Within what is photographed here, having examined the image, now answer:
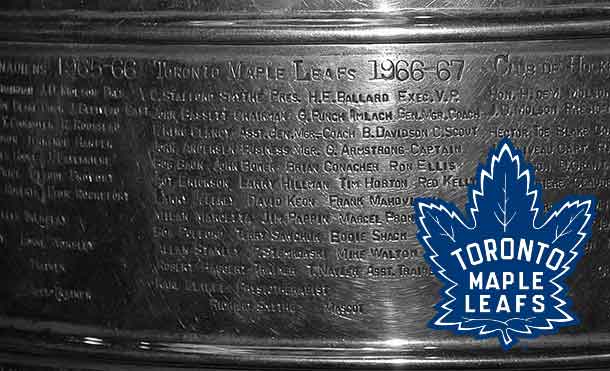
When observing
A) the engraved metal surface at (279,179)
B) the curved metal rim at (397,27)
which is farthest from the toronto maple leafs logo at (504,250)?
the curved metal rim at (397,27)

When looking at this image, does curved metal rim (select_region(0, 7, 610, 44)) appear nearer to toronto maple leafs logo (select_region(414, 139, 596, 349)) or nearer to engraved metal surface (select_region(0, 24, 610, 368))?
engraved metal surface (select_region(0, 24, 610, 368))

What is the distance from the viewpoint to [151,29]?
5.01ft

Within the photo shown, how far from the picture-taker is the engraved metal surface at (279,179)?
1495 mm

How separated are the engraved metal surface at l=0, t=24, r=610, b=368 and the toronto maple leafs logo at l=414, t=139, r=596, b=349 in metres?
0.02

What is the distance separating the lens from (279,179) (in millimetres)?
1529

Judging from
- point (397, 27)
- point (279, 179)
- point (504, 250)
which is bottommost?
point (504, 250)

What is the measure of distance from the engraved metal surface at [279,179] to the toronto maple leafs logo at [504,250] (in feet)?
0.07

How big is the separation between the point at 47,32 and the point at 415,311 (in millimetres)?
792

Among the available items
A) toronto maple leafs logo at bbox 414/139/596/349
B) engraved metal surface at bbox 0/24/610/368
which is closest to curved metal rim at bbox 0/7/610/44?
engraved metal surface at bbox 0/24/610/368

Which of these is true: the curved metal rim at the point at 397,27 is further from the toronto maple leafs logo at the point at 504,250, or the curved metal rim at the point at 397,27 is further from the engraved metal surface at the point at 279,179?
the toronto maple leafs logo at the point at 504,250

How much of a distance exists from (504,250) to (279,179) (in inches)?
15.5

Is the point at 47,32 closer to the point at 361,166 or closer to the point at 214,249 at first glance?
the point at 214,249

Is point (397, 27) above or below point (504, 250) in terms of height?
above

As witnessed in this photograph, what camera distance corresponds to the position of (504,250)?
1.53 meters
